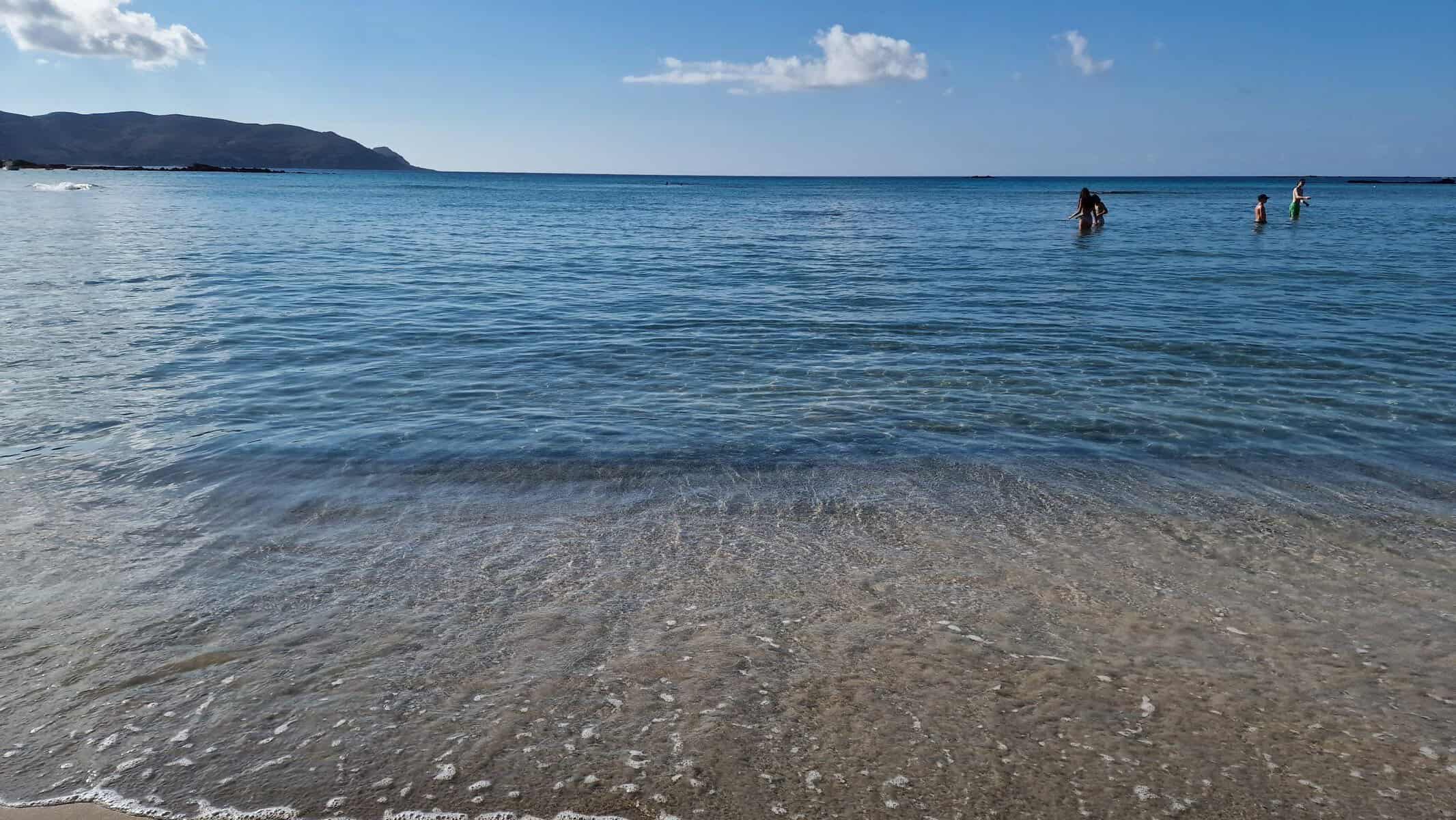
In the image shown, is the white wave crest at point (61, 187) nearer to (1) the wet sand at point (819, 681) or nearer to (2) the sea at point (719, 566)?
(2) the sea at point (719, 566)

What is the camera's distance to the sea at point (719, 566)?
3922 millimetres

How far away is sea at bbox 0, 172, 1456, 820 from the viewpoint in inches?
154

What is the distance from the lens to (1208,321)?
1631 centimetres

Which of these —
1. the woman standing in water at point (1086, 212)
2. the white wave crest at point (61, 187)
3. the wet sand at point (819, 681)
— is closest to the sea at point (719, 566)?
the wet sand at point (819, 681)

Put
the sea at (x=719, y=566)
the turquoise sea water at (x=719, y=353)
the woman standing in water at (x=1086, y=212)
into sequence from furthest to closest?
1. the woman standing in water at (x=1086, y=212)
2. the turquoise sea water at (x=719, y=353)
3. the sea at (x=719, y=566)

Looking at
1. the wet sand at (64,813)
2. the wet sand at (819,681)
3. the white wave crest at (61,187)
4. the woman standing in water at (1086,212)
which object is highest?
the white wave crest at (61,187)

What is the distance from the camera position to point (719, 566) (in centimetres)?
610

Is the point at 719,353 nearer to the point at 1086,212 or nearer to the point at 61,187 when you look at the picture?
the point at 1086,212

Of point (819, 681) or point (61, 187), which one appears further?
point (61, 187)

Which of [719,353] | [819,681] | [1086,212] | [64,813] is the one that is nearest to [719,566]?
[819,681]

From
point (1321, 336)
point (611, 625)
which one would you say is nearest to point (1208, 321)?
point (1321, 336)

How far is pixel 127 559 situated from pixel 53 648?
1259 mm

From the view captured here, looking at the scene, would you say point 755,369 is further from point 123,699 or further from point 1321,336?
point 1321,336

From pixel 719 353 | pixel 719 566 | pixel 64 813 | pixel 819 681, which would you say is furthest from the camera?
pixel 719 353
